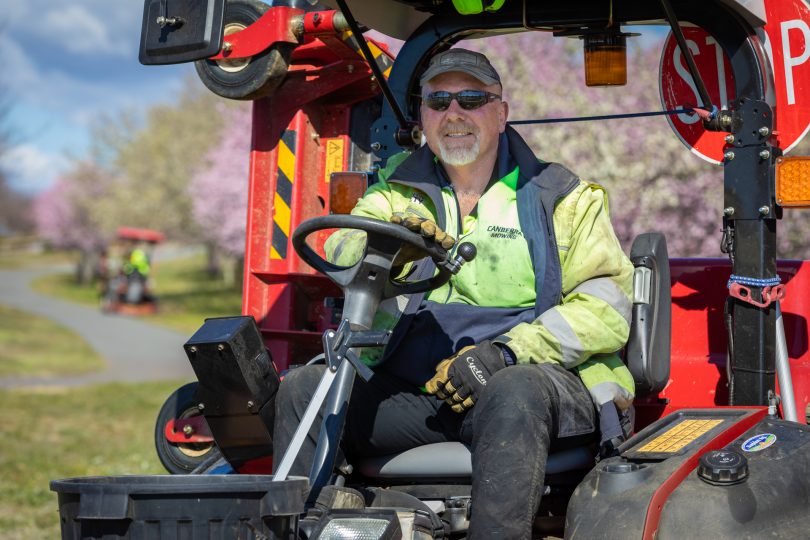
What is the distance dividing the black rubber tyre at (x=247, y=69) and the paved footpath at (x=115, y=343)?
411 inches

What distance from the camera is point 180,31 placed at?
284cm

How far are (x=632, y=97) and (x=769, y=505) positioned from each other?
1553cm

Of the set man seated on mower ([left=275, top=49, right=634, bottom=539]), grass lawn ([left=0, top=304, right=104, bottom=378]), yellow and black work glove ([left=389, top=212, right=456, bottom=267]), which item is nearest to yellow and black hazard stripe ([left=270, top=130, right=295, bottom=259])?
man seated on mower ([left=275, top=49, right=634, bottom=539])

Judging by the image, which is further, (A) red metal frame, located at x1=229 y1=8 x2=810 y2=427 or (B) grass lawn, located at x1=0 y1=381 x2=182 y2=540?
(B) grass lawn, located at x1=0 y1=381 x2=182 y2=540

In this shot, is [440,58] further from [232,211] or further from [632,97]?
[232,211]

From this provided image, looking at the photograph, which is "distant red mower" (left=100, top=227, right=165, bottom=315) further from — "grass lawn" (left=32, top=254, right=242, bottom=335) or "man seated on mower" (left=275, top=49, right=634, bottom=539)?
"man seated on mower" (left=275, top=49, right=634, bottom=539)

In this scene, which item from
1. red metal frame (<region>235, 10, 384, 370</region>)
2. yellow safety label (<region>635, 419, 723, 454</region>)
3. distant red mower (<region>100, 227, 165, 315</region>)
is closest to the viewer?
yellow safety label (<region>635, 419, 723, 454</region>)

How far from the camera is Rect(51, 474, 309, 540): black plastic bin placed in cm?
234

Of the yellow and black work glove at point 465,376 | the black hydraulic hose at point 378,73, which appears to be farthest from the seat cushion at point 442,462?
the black hydraulic hose at point 378,73

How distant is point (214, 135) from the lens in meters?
41.5

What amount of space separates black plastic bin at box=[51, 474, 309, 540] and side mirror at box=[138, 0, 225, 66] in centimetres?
104

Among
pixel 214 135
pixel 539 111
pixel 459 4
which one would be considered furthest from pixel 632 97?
pixel 214 135

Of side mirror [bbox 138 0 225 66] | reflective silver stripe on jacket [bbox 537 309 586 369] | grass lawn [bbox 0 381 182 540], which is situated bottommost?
grass lawn [bbox 0 381 182 540]

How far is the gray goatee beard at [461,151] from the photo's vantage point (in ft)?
11.5
